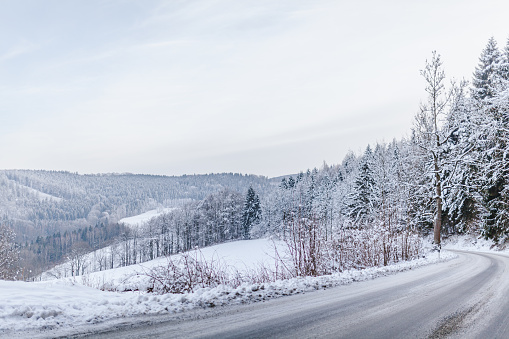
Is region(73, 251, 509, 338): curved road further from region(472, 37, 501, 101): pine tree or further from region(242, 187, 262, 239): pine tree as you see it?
region(242, 187, 262, 239): pine tree

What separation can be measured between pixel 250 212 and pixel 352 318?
78413mm

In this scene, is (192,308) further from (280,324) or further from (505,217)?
(505,217)

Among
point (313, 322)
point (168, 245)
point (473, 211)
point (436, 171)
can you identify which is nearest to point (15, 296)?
point (313, 322)

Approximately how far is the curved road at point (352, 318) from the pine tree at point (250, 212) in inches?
2982

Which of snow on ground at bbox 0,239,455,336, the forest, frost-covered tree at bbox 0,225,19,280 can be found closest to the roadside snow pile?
the forest

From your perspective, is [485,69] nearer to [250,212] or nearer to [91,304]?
[91,304]

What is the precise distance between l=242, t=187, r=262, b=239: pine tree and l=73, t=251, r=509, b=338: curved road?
75745mm

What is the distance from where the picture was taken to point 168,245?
9512 centimetres

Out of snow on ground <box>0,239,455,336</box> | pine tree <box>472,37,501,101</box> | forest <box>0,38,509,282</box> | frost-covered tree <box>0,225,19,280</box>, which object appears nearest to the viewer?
snow on ground <box>0,239,455,336</box>

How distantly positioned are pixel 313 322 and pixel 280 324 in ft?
1.55

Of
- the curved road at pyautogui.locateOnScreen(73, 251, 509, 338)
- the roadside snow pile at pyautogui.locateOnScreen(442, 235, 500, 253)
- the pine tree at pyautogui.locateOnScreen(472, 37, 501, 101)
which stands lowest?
the roadside snow pile at pyautogui.locateOnScreen(442, 235, 500, 253)

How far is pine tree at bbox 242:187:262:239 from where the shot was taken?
269 ft

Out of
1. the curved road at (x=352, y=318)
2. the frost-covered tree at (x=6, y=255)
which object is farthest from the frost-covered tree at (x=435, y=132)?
the frost-covered tree at (x=6, y=255)

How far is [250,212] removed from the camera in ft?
270
